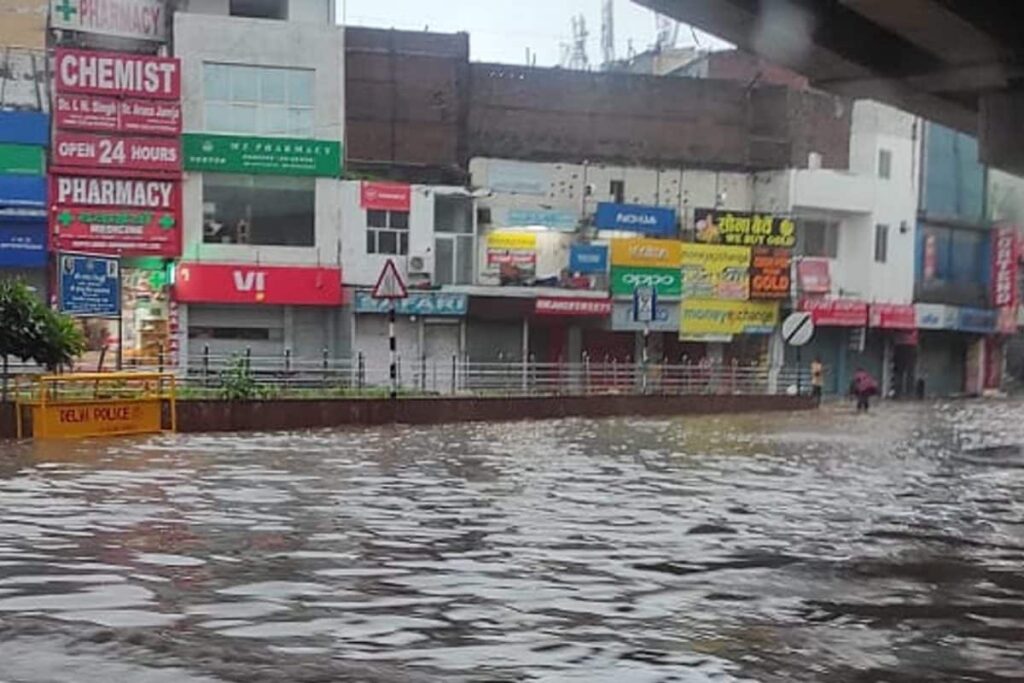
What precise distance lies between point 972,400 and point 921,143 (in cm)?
925

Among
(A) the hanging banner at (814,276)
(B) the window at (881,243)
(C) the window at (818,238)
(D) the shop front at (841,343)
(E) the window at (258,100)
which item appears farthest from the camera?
(B) the window at (881,243)

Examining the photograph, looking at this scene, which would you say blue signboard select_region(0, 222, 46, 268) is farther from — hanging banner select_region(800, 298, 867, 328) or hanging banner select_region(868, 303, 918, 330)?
hanging banner select_region(868, 303, 918, 330)

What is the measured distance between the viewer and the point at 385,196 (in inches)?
1367

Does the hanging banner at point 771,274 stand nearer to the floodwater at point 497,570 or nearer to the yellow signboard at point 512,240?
the yellow signboard at point 512,240

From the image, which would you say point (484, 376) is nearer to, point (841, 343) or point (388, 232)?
point (388, 232)

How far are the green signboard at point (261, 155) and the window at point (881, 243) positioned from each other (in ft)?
66.0

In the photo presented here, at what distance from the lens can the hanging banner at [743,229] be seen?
1612 inches

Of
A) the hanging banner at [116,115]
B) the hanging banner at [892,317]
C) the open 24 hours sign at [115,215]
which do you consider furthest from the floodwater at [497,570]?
the hanging banner at [892,317]

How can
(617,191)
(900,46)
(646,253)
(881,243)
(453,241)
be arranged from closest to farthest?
1. (900,46)
2. (453,241)
3. (646,253)
4. (617,191)
5. (881,243)

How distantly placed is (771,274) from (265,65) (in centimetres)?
1732

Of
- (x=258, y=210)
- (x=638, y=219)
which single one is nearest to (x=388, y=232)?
(x=258, y=210)

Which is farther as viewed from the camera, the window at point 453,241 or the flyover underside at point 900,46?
the window at point 453,241

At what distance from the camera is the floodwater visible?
5.41 meters

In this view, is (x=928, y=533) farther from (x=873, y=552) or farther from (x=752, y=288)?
(x=752, y=288)
